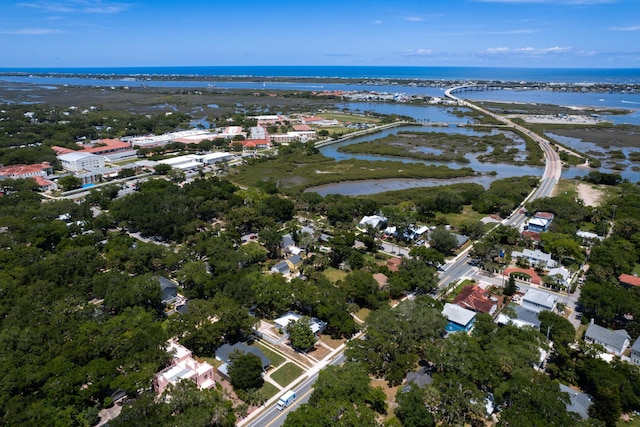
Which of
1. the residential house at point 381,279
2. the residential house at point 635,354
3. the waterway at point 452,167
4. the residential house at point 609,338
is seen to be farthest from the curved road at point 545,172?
the residential house at point 635,354

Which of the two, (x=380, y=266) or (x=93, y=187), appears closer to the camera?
(x=380, y=266)

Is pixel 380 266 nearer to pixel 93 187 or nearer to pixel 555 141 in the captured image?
pixel 93 187

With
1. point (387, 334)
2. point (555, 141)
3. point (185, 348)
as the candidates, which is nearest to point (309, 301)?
point (387, 334)

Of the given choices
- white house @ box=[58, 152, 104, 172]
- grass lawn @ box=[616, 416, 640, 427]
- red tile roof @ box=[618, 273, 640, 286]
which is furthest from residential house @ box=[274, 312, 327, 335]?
white house @ box=[58, 152, 104, 172]

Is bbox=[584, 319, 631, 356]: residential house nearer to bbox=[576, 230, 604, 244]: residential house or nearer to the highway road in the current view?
the highway road

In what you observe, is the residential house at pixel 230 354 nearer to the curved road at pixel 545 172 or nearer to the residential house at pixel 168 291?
the residential house at pixel 168 291

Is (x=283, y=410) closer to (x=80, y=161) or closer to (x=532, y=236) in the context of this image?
(x=532, y=236)
